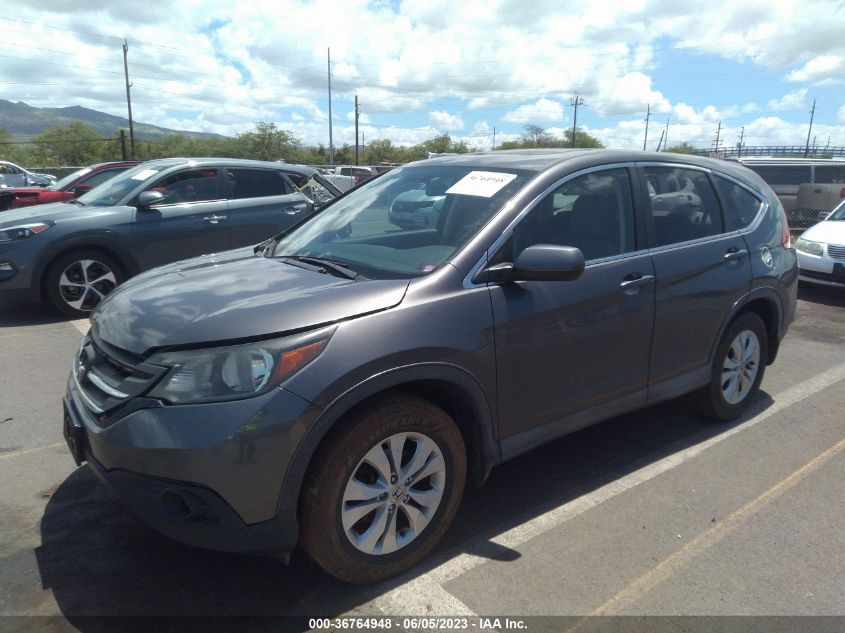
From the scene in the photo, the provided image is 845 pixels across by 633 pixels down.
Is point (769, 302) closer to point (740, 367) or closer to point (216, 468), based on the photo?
point (740, 367)

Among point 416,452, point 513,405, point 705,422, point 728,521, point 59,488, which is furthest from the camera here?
point 705,422

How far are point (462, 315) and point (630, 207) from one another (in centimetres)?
145

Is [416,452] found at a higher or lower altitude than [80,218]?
lower

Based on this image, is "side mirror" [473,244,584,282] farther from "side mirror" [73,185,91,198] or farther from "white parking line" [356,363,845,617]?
"side mirror" [73,185,91,198]

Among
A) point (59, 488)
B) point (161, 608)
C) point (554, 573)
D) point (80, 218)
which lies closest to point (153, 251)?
point (80, 218)

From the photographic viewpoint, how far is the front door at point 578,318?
10.0ft

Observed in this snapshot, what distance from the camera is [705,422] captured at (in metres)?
4.57

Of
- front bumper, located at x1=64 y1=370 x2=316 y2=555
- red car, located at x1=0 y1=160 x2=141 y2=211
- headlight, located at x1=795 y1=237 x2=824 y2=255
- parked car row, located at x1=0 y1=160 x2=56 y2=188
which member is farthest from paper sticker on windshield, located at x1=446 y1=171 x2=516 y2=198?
parked car row, located at x1=0 y1=160 x2=56 y2=188

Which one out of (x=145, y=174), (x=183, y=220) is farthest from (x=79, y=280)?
(x=145, y=174)

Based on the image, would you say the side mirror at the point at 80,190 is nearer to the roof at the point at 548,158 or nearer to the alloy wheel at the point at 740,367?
the roof at the point at 548,158

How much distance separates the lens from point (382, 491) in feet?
8.75

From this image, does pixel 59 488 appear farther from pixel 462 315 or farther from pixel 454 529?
pixel 462 315

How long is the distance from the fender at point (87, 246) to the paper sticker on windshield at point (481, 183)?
495cm

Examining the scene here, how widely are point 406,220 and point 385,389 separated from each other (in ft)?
4.46
